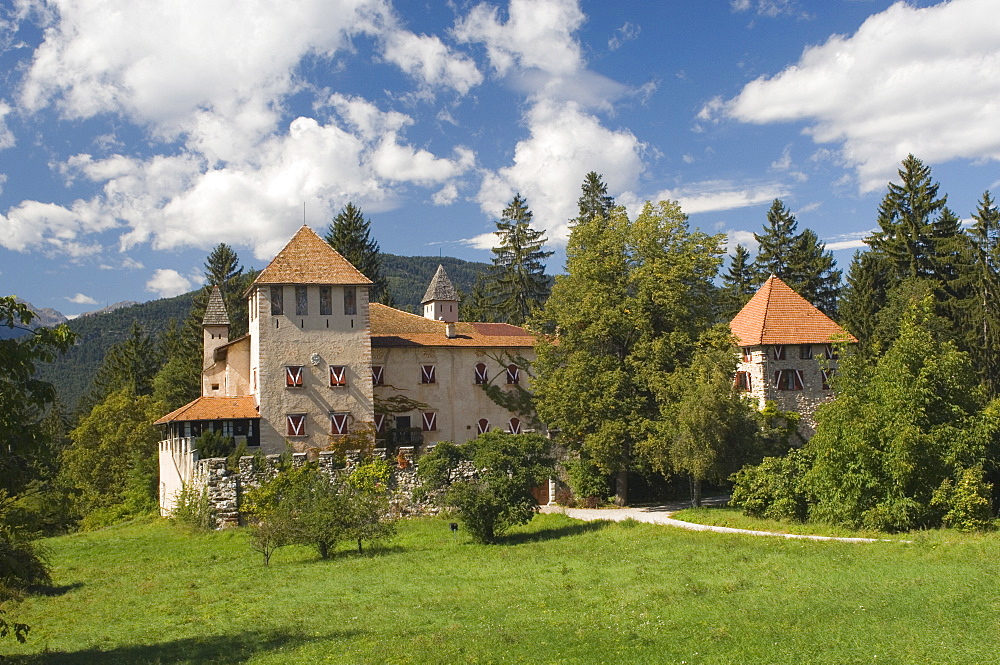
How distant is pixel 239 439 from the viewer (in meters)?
37.1

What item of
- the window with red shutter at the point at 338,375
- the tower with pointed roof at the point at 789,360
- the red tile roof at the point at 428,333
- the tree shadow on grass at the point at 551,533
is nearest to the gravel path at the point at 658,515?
the tree shadow on grass at the point at 551,533

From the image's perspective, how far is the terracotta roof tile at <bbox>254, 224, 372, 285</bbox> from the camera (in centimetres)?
3850

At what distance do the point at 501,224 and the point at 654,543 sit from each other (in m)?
41.9

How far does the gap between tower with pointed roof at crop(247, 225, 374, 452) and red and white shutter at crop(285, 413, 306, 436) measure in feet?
0.15

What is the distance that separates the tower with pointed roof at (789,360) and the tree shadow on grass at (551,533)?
1578 centimetres

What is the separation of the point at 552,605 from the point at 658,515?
1653 cm

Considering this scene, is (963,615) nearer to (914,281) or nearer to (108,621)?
(108,621)

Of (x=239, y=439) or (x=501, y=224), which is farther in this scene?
(x=501, y=224)

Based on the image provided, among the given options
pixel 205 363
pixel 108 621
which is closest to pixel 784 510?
pixel 108 621

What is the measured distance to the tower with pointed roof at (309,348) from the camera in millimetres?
38031

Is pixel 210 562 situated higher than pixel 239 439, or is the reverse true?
pixel 239 439

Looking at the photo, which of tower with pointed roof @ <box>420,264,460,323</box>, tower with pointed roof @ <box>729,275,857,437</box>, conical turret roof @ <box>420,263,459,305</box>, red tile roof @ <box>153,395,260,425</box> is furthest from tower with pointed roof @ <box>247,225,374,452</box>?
Result: tower with pointed roof @ <box>729,275,857,437</box>

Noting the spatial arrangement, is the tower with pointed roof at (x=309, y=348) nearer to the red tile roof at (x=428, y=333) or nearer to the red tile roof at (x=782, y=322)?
the red tile roof at (x=428, y=333)

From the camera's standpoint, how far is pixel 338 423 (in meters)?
38.8
